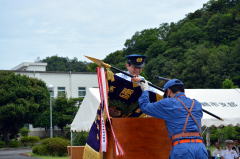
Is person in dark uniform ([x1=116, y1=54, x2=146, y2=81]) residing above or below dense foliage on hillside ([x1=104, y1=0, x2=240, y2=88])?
below

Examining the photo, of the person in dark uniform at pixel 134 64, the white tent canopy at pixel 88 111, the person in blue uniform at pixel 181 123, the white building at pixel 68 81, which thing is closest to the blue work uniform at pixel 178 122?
the person in blue uniform at pixel 181 123

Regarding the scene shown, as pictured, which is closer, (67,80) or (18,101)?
(18,101)

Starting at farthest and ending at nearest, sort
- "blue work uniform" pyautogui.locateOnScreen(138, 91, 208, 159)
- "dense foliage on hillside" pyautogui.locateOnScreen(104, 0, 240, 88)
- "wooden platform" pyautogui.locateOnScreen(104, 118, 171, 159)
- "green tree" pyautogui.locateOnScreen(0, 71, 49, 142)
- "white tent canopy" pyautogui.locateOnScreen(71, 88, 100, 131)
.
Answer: "dense foliage on hillside" pyautogui.locateOnScreen(104, 0, 240, 88) < "green tree" pyautogui.locateOnScreen(0, 71, 49, 142) < "white tent canopy" pyautogui.locateOnScreen(71, 88, 100, 131) < "wooden platform" pyautogui.locateOnScreen(104, 118, 171, 159) < "blue work uniform" pyautogui.locateOnScreen(138, 91, 208, 159)

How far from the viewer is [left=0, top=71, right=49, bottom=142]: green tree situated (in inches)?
1437

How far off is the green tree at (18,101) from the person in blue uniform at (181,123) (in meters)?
32.5

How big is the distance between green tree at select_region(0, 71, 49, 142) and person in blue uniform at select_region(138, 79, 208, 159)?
107ft

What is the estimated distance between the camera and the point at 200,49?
4509 centimetres

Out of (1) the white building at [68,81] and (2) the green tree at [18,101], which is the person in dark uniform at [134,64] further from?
(1) the white building at [68,81]

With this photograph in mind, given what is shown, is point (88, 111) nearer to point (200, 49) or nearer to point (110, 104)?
point (110, 104)

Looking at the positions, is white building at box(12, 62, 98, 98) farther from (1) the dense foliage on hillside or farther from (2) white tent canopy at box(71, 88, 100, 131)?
(2) white tent canopy at box(71, 88, 100, 131)

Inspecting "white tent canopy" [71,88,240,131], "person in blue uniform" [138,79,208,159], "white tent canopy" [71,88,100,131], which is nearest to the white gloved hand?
"person in blue uniform" [138,79,208,159]

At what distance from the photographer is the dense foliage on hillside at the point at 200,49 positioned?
141ft

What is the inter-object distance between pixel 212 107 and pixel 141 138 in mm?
6858

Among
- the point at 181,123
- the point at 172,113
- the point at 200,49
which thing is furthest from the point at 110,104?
the point at 200,49
